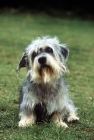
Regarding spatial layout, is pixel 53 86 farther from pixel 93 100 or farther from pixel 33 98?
pixel 93 100

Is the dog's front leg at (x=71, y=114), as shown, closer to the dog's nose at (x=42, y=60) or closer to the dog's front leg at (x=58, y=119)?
the dog's front leg at (x=58, y=119)

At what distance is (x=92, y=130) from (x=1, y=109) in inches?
72.6

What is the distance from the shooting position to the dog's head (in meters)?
6.64

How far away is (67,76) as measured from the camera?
12.2m

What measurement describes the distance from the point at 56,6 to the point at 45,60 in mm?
26291

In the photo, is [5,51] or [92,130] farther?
[5,51]

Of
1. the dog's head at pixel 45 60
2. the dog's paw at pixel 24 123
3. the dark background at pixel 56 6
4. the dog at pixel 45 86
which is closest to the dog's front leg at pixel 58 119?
the dog at pixel 45 86

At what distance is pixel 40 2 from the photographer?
32156mm

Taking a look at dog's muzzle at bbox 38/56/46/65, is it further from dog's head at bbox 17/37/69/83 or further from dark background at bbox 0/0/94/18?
dark background at bbox 0/0/94/18

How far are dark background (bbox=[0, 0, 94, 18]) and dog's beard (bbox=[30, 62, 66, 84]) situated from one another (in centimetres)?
2488

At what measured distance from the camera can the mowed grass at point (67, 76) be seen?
6508 millimetres

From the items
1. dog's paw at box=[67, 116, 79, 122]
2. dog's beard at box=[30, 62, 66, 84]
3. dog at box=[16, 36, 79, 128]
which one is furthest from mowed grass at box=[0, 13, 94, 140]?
dog's beard at box=[30, 62, 66, 84]

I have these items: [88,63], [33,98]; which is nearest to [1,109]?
[33,98]

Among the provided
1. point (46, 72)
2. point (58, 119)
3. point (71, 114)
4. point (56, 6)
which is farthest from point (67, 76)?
point (56, 6)
